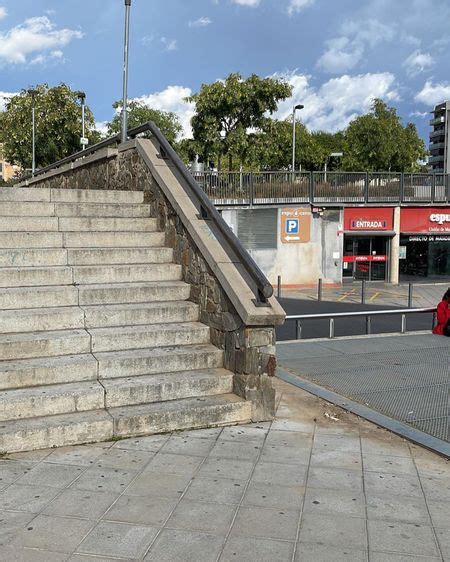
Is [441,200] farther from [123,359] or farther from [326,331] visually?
[123,359]

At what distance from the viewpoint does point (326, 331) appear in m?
13.0

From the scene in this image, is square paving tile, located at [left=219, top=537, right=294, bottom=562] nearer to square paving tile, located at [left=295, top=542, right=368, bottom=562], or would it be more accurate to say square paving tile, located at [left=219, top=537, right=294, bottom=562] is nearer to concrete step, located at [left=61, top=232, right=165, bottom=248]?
square paving tile, located at [left=295, top=542, right=368, bottom=562]

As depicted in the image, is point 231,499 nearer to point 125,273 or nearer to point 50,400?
point 50,400

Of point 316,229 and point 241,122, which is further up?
point 241,122

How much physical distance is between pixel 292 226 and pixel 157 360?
2003 cm

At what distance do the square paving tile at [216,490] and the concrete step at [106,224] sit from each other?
4.55m

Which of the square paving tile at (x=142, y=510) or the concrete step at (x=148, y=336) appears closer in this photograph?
the square paving tile at (x=142, y=510)

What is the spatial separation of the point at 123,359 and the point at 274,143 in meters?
26.8

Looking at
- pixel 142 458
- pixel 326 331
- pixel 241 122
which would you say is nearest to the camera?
pixel 142 458

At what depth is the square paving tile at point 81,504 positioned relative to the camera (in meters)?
3.77

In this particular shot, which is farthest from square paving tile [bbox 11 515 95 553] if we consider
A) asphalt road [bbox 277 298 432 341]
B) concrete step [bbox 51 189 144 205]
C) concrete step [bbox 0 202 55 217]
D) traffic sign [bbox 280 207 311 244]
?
traffic sign [bbox 280 207 311 244]

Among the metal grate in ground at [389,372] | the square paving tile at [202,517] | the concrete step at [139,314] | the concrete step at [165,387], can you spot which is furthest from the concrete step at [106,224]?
the square paving tile at [202,517]

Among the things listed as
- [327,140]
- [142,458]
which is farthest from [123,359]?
[327,140]

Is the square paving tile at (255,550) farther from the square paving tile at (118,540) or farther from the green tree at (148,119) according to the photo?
the green tree at (148,119)
